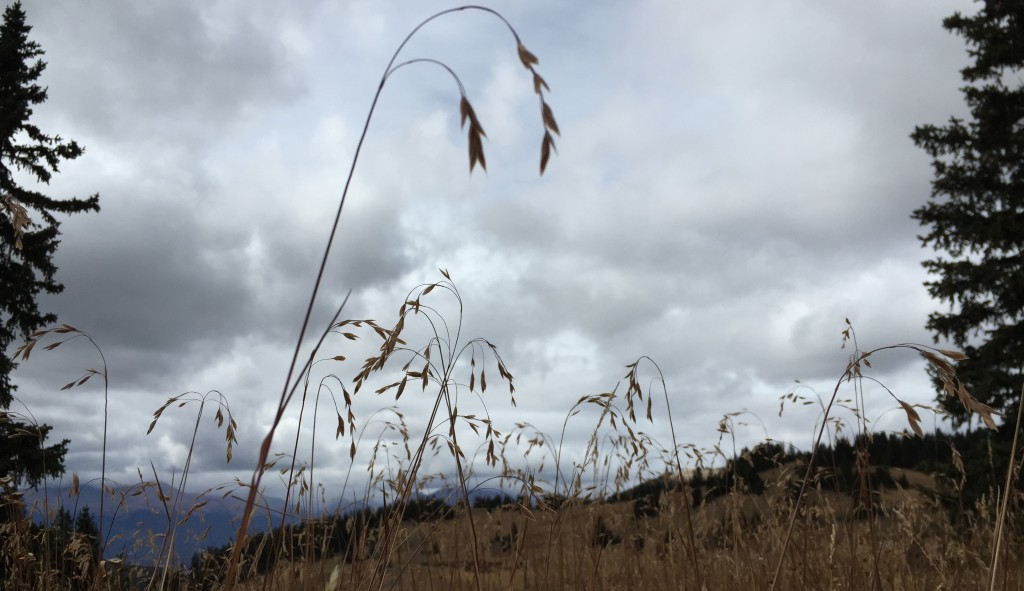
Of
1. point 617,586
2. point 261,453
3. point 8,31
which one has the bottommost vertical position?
point 617,586

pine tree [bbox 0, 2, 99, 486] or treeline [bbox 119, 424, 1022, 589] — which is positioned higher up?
pine tree [bbox 0, 2, 99, 486]

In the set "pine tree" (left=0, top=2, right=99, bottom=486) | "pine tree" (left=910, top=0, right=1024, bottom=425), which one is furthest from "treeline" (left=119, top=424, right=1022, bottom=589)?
"pine tree" (left=0, top=2, right=99, bottom=486)

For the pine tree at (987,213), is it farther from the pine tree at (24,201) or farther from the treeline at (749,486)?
the pine tree at (24,201)

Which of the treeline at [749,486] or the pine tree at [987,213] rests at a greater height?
the pine tree at [987,213]

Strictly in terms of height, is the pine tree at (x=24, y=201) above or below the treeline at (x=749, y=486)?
above

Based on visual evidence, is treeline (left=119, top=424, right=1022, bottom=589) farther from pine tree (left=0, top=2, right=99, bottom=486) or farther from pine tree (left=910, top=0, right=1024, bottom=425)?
pine tree (left=0, top=2, right=99, bottom=486)

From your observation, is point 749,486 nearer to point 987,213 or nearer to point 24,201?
point 987,213

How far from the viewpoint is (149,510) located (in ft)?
9.53

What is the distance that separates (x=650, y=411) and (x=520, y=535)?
71 centimetres

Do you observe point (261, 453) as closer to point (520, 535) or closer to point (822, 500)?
point (520, 535)

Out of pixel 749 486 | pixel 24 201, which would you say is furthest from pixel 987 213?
pixel 24 201

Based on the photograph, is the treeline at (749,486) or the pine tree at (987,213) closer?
the treeline at (749,486)

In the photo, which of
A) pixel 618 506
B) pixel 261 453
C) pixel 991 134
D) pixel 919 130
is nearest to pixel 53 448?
pixel 618 506

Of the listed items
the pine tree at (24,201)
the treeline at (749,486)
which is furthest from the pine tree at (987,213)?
the pine tree at (24,201)
